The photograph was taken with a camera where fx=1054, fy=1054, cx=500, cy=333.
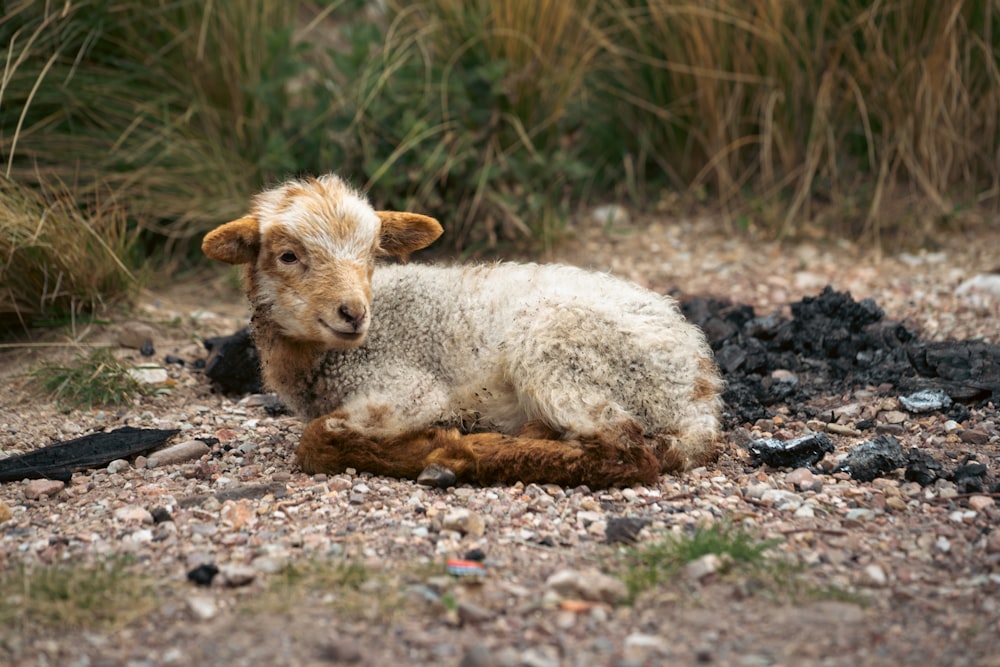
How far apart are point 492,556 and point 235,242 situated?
1.87 m

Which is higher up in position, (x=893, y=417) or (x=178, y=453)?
(x=893, y=417)

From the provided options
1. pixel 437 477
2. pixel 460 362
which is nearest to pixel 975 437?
pixel 460 362

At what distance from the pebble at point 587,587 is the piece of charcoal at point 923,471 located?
1.69 metres

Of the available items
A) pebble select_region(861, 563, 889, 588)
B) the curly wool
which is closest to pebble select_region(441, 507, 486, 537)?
the curly wool

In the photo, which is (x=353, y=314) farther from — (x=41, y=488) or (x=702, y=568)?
(x=702, y=568)

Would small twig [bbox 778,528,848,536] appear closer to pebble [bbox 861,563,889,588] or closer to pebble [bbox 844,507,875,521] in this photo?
pebble [bbox 844,507,875,521]

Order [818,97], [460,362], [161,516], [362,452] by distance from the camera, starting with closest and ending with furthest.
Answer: [161,516]
[362,452]
[460,362]
[818,97]

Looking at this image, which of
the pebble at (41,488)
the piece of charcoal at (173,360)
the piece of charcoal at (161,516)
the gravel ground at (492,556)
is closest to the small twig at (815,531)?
the gravel ground at (492,556)

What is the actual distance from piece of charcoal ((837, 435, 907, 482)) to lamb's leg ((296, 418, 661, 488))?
86cm

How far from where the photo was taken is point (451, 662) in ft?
9.83

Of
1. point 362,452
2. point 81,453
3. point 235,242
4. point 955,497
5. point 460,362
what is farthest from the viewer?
point 81,453

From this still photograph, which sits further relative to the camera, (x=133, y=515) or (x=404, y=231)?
(x=404, y=231)

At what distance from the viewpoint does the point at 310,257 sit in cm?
452

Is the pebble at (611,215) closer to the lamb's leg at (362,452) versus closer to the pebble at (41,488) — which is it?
the lamb's leg at (362,452)
